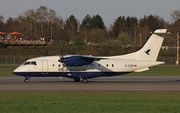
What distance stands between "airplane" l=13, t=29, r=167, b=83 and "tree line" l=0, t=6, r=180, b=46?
2990 inches

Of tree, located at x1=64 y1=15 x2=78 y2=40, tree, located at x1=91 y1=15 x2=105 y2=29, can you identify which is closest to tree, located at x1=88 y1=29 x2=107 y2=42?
tree, located at x1=64 y1=15 x2=78 y2=40

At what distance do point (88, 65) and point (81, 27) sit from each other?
392ft

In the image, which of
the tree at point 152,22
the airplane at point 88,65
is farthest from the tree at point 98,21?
the airplane at point 88,65

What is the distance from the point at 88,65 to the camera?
38469 mm

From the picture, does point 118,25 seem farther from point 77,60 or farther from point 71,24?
→ point 77,60

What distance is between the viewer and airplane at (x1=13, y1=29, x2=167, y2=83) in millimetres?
37812

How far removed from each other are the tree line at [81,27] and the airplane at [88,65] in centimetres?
7595

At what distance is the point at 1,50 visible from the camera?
314 ft
